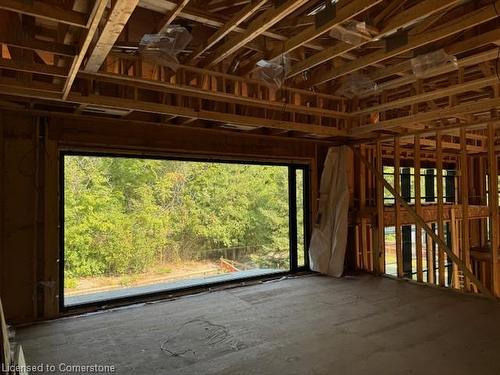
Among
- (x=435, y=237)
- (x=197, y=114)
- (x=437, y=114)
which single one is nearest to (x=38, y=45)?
(x=197, y=114)

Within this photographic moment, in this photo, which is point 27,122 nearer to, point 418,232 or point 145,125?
point 145,125

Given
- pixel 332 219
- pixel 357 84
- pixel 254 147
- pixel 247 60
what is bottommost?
pixel 332 219

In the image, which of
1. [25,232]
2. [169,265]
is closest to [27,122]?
[25,232]

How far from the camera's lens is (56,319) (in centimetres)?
371

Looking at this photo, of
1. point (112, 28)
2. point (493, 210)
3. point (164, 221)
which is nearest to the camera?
point (112, 28)

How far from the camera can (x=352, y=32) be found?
2559mm

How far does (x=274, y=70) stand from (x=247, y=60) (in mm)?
461

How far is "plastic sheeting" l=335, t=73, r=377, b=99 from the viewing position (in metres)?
3.88

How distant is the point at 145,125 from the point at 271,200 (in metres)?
9.68

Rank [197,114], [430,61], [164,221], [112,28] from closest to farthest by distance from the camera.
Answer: [112,28] < [430,61] < [197,114] < [164,221]

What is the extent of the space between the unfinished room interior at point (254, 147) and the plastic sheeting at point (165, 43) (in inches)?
0.6

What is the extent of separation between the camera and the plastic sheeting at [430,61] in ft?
9.70

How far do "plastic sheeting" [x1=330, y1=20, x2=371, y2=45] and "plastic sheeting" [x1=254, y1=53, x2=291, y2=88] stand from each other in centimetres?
77

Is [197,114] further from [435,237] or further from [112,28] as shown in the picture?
[435,237]
